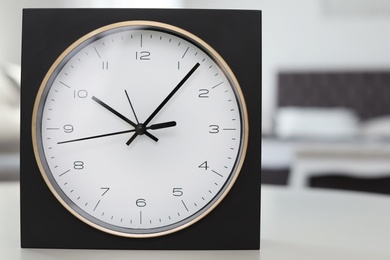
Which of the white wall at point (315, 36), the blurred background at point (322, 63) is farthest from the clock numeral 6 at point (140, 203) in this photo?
the white wall at point (315, 36)

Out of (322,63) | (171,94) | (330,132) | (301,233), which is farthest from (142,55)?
(322,63)

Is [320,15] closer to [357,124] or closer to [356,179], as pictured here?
[357,124]

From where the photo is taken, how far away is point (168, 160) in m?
0.51

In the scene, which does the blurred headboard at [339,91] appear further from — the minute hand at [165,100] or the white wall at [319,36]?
the minute hand at [165,100]

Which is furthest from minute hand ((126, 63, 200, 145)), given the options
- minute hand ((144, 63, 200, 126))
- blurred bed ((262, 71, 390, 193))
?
blurred bed ((262, 71, 390, 193))

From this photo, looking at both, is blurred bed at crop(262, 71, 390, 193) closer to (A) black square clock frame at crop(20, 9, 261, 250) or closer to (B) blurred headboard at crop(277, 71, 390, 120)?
(B) blurred headboard at crop(277, 71, 390, 120)

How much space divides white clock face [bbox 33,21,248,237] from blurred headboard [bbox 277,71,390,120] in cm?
338

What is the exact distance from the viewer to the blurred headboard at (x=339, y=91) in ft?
12.2

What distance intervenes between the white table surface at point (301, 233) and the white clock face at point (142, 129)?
5cm

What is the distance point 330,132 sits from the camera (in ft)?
11.1

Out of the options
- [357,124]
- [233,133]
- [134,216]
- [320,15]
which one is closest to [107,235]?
[134,216]

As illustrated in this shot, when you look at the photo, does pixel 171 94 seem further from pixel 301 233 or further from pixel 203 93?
pixel 301 233

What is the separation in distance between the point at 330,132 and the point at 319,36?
82 cm

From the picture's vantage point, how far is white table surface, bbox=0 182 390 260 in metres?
0.48
